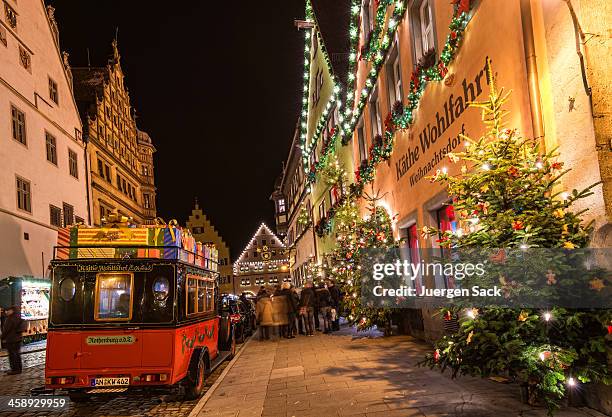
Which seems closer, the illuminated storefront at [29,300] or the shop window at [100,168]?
the illuminated storefront at [29,300]

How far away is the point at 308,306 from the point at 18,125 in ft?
51.6

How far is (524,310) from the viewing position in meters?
5.57

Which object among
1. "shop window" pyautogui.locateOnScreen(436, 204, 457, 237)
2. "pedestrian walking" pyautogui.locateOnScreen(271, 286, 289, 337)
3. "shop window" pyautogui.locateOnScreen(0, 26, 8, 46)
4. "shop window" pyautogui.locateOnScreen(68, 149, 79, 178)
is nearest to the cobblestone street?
"shop window" pyautogui.locateOnScreen(436, 204, 457, 237)

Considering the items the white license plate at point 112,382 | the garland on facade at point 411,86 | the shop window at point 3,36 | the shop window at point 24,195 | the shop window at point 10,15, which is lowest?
the white license plate at point 112,382

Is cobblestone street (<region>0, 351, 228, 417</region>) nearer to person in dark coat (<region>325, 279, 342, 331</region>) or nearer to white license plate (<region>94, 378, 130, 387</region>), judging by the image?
white license plate (<region>94, 378, 130, 387</region>)

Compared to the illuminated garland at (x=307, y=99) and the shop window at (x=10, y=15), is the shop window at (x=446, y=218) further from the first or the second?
the shop window at (x=10, y=15)

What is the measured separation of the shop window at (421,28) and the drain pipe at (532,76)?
434 centimetres

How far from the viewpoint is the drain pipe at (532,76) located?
6727mm

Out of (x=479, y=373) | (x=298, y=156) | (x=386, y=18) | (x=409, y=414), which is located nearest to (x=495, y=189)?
(x=479, y=373)

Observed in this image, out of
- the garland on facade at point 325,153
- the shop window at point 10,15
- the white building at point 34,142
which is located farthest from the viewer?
the garland on facade at point 325,153

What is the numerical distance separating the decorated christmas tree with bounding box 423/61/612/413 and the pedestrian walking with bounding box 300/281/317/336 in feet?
37.8

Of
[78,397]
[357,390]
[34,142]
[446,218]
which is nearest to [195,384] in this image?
[78,397]

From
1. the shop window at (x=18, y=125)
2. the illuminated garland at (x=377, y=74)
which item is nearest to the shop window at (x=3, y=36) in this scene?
the shop window at (x=18, y=125)

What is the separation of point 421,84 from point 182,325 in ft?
21.7
